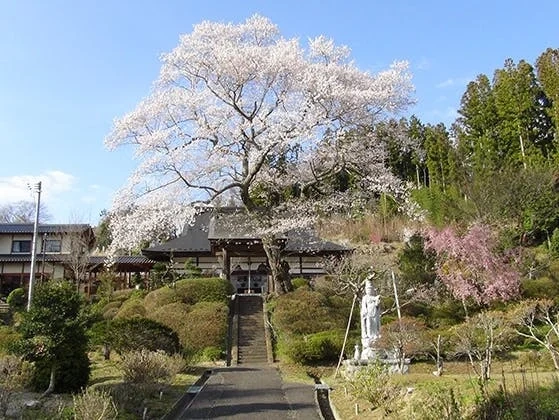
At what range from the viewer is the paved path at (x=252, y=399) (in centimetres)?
901

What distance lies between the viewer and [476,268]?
71.4 feet

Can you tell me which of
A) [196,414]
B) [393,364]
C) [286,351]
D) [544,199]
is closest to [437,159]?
[544,199]

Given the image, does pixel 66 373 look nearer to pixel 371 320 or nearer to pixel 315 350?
pixel 371 320

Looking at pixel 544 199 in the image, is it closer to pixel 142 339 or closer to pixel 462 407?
pixel 142 339

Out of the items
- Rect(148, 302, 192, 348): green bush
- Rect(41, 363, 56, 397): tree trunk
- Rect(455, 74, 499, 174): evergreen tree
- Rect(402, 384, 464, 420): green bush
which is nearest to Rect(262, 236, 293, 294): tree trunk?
Rect(148, 302, 192, 348): green bush

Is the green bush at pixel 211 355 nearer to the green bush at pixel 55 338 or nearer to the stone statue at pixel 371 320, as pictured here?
the stone statue at pixel 371 320

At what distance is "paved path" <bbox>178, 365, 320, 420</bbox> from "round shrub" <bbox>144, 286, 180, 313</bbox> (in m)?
7.61

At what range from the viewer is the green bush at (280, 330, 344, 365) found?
54.2 feet

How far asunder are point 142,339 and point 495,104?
32.4 metres

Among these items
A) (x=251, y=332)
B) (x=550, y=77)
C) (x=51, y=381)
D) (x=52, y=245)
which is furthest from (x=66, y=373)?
(x=550, y=77)

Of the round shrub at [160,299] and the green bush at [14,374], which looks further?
the round shrub at [160,299]

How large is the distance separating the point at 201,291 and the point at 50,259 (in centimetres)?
1538

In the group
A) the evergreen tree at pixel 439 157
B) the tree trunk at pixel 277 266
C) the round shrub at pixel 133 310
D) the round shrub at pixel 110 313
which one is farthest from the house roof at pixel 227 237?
the evergreen tree at pixel 439 157

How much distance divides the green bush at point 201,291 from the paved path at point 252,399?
7821 mm
